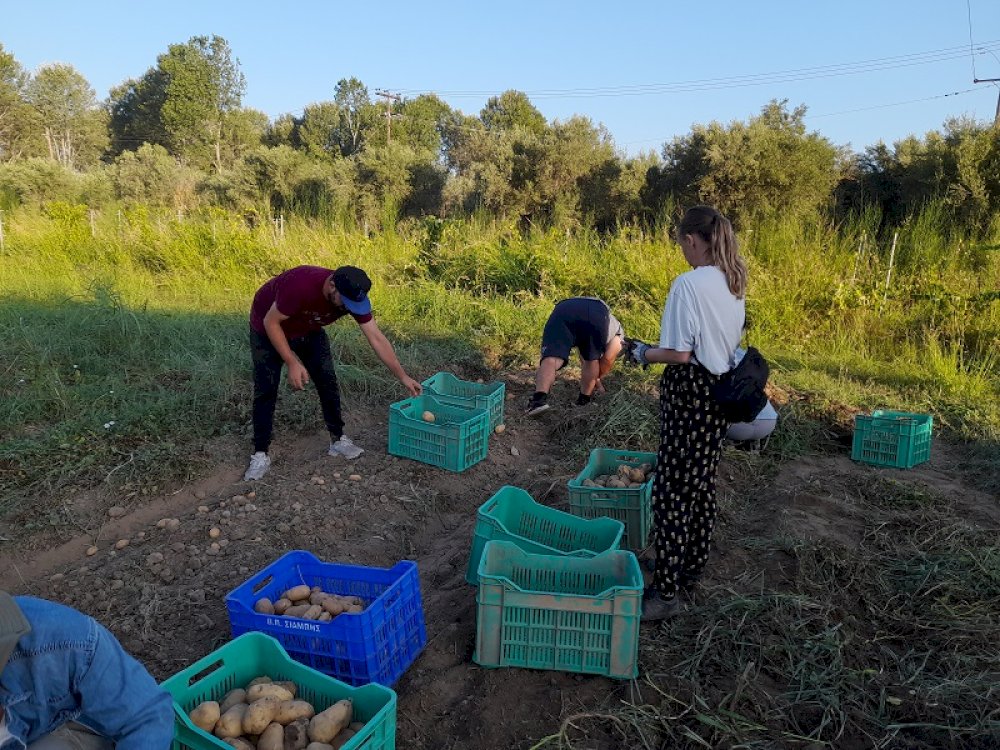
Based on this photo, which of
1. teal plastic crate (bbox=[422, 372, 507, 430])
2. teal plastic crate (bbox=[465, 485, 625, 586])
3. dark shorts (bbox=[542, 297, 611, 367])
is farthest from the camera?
dark shorts (bbox=[542, 297, 611, 367])

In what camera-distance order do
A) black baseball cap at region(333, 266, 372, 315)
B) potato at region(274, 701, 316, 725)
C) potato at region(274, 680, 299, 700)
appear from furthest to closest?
black baseball cap at region(333, 266, 372, 315)
potato at region(274, 680, 299, 700)
potato at region(274, 701, 316, 725)

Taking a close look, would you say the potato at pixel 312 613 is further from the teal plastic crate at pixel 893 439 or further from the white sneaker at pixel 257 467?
the teal plastic crate at pixel 893 439

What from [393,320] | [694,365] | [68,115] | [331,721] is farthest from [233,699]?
[68,115]

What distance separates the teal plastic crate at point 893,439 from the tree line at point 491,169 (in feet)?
15.9

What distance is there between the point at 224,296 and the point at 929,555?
330 inches

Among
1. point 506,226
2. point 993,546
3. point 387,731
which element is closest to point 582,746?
point 387,731

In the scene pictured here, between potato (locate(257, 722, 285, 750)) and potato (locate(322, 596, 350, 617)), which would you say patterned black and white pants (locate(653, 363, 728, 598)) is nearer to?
potato (locate(322, 596, 350, 617))

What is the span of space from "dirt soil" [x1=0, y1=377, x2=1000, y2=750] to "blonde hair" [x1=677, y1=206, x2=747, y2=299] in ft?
4.73

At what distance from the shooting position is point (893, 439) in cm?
491

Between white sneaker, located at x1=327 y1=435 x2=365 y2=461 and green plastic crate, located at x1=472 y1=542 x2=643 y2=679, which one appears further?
white sneaker, located at x1=327 y1=435 x2=365 y2=461

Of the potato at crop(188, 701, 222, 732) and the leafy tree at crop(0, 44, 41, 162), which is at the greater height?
the leafy tree at crop(0, 44, 41, 162)

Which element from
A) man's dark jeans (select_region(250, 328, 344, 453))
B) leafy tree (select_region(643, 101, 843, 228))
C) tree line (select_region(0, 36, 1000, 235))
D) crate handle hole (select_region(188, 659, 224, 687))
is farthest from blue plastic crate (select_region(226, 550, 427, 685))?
leafy tree (select_region(643, 101, 843, 228))

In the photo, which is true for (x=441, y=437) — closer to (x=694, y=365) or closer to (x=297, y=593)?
(x=297, y=593)

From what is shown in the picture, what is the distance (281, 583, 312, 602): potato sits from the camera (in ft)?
9.13
